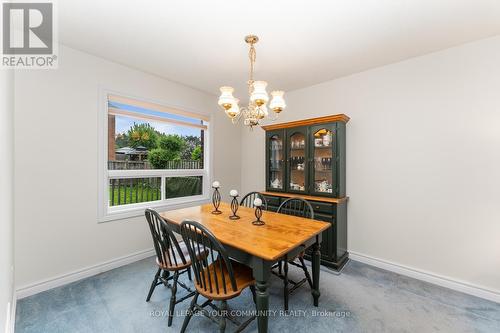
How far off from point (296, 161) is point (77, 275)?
3.13 meters

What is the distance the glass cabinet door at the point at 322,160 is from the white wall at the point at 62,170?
2580 millimetres

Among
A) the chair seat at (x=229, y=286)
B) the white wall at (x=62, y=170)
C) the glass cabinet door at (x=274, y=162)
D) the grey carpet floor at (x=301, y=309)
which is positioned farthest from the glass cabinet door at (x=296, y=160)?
the white wall at (x=62, y=170)

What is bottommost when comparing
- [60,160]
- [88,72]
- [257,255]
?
[257,255]

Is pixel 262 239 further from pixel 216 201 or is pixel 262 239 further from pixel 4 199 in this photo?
pixel 4 199

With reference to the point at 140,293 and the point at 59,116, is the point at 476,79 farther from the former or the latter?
the point at 59,116

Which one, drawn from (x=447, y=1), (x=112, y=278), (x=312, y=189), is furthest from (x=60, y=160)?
(x=447, y=1)

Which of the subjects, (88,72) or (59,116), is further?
(88,72)

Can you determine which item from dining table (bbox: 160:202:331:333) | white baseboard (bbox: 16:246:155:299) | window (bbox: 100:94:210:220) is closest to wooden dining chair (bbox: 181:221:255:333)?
dining table (bbox: 160:202:331:333)

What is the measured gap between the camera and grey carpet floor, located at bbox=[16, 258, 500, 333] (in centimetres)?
177

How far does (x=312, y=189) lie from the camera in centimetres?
312

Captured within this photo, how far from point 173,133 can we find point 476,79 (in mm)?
3831

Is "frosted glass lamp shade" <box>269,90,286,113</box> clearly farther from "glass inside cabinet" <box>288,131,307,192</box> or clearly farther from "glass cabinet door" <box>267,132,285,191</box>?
"glass cabinet door" <box>267,132,285,191</box>

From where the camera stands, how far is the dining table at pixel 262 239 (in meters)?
1.44

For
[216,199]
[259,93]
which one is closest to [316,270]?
[216,199]
